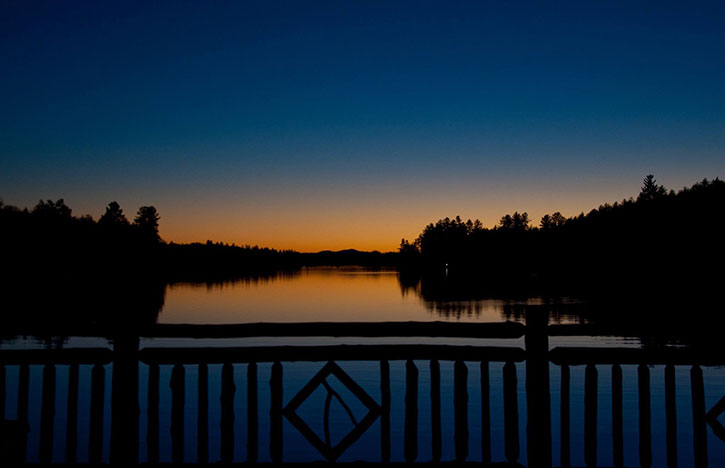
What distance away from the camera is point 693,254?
116 m

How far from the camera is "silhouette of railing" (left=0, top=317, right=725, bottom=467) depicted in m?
5.21

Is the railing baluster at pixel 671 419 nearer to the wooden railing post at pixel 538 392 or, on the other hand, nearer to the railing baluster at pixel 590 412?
the railing baluster at pixel 590 412

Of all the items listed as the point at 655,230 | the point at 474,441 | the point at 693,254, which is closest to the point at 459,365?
the point at 474,441

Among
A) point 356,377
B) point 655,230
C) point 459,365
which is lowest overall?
point 356,377

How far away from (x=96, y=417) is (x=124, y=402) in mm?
294

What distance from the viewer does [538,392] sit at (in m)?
5.24

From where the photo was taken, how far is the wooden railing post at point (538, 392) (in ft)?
17.1

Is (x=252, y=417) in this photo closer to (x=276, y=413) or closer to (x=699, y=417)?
(x=276, y=413)

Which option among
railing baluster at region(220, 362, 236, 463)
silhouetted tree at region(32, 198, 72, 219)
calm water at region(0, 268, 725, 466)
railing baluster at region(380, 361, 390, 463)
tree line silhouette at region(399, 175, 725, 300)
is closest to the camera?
railing baluster at region(380, 361, 390, 463)

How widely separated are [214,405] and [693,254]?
121 m

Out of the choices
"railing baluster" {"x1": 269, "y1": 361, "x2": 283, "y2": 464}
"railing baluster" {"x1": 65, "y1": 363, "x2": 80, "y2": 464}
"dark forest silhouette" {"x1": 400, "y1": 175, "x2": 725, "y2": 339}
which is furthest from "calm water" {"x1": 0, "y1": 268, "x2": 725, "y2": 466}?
"dark forest silhouette" {"x1": 400, "y1": 175, "x2": 725, "y2": 339}

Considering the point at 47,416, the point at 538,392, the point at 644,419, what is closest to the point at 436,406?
the point at 538,392

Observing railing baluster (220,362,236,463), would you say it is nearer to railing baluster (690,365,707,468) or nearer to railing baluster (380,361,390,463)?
railing baluster (380,361,390,463)

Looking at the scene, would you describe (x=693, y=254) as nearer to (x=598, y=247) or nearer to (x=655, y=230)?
(x=655, y=230)
